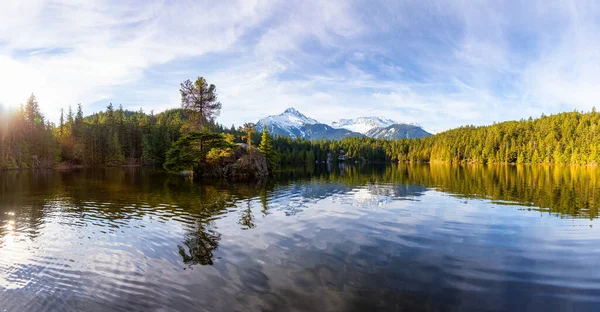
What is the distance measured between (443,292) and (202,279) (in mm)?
7586

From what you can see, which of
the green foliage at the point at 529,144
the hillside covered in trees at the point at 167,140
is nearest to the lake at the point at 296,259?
the hillside covered in trees at the point at 167,140

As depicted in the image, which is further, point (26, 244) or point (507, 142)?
point (507, 142)

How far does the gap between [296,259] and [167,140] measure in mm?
116422

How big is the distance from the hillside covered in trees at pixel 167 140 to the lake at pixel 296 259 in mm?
36639

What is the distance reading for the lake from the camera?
8.50 meters

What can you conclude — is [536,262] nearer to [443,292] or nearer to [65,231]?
[443,292]

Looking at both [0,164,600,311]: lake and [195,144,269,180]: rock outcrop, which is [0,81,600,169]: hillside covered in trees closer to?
[195,144,269,180]: rock outcrop

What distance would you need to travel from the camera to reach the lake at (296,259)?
27.9 feet

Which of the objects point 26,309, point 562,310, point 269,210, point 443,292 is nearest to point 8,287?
point 26,309

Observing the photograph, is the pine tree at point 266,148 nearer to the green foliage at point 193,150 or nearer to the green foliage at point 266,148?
the green foliage at point 266,148

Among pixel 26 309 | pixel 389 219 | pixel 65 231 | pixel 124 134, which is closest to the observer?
pixel 26 309

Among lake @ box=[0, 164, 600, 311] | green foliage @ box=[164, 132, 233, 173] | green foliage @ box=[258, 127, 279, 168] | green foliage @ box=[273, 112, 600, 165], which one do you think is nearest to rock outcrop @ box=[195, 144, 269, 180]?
green foliage @ box=[164, 132, 233, 173]

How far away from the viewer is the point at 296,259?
11766mm

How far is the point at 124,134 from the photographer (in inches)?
4830
